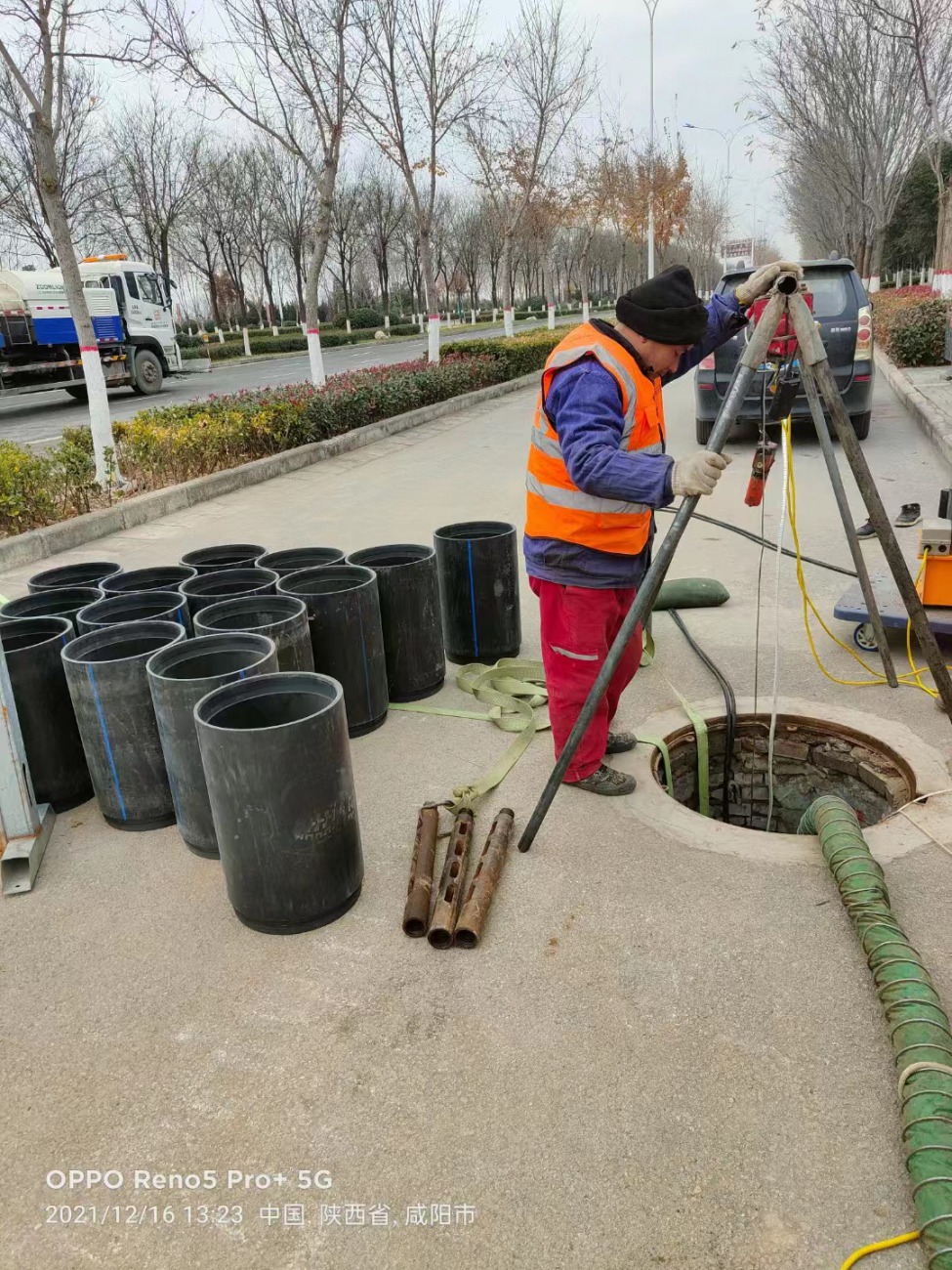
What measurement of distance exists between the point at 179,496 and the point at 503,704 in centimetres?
549

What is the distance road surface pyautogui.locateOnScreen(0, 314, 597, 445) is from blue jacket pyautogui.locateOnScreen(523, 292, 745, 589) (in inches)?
455

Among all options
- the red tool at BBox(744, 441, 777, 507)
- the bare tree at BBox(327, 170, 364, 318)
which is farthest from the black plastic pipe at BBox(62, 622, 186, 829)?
the bare tree at BBox(327, 170, 364, 318)

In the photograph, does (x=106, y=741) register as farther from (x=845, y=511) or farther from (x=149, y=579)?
(x=845, y=511)

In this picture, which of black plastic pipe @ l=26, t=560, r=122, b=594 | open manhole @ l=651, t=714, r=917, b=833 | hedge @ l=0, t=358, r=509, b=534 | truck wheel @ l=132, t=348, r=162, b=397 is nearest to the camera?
open manhole @ l=651, t=714, r=917, b=833

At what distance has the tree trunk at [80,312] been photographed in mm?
7891

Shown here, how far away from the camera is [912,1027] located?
2.05m

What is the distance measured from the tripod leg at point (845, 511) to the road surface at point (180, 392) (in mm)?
11804

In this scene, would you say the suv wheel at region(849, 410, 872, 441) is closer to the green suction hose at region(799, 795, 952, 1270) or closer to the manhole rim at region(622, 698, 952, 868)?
the manhole rim at region(622, 698, 952, 868)

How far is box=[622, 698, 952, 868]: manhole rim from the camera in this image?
114 inches

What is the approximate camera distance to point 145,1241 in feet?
5.91

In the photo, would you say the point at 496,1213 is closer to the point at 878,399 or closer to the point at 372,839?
the point at 372,839

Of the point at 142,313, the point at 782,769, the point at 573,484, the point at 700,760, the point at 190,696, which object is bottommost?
the point at 782,769

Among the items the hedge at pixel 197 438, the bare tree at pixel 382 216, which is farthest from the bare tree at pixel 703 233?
the hedge at pixel 197 438

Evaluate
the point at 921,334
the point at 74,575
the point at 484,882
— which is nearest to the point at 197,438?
the point at 74,575
